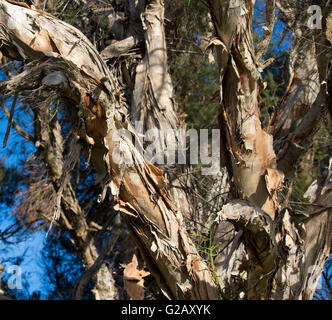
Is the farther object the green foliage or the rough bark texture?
the green foliage

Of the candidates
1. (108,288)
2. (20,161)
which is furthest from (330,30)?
(20,161)

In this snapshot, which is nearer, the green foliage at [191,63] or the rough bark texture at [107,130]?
the rough bark texture at [107,130]

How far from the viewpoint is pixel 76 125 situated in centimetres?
262

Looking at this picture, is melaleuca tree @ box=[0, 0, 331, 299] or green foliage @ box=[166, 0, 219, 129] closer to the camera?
melaleuca tree @ box=[0, 0, 331, 299]

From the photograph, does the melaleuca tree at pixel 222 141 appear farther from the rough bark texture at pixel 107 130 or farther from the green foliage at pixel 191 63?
the green foliage at pixel 191 63

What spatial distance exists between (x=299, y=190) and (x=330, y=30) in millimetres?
2790

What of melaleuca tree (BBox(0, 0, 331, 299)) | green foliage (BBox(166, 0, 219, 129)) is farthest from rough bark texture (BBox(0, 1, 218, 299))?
green foliage (BBox(166, 0, 219, 129))

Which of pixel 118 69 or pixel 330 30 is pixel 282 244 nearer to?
pixel 330 30

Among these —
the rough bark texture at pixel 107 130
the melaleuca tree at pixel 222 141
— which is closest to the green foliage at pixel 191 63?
the melaleuca tree at pixel 222 141

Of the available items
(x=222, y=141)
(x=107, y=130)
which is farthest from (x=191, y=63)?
(x=107, y=130)

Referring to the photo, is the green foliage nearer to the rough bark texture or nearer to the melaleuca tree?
the melaleuca tree

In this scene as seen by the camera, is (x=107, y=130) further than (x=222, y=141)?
No

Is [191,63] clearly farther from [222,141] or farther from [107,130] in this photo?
[107,130]

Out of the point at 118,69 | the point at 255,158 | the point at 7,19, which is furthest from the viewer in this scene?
the point at 118,69
